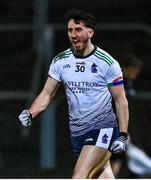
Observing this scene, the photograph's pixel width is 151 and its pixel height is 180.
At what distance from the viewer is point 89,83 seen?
8906mm

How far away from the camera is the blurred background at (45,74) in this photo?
47.5 feet

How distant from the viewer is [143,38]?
16.5 meters

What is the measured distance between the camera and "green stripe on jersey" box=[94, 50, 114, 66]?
8875mm

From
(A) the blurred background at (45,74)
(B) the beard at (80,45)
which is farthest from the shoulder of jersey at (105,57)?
(A) the blurred background at (45,74)

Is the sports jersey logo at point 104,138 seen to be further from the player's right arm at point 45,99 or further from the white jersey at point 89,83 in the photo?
the player's right arm at point 45,99

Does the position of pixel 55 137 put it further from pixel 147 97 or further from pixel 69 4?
pixel 69 4

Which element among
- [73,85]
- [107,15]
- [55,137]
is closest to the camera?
[73,85]

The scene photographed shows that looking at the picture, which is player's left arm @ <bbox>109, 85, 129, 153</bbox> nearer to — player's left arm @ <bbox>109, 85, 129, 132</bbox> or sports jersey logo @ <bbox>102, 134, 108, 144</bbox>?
player's left arm @ <bbox>109, 85, 129, 132</bbox>

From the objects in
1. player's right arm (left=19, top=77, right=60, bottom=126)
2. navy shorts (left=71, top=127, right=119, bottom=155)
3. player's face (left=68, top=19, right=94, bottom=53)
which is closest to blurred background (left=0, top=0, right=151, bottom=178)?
navy shorts (left=71, top=127, right=119, bottom=155)

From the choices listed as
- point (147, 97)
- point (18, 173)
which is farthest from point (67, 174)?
point (147, 97)

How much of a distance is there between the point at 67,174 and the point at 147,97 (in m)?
1.66

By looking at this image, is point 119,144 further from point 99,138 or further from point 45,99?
point 45,99

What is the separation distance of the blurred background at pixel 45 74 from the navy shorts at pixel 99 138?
12.6ft

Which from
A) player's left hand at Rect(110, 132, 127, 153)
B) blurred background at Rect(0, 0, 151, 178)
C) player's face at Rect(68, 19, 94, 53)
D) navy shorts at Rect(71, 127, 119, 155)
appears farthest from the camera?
blurred background at Rect(0, 0, 151, 178)
